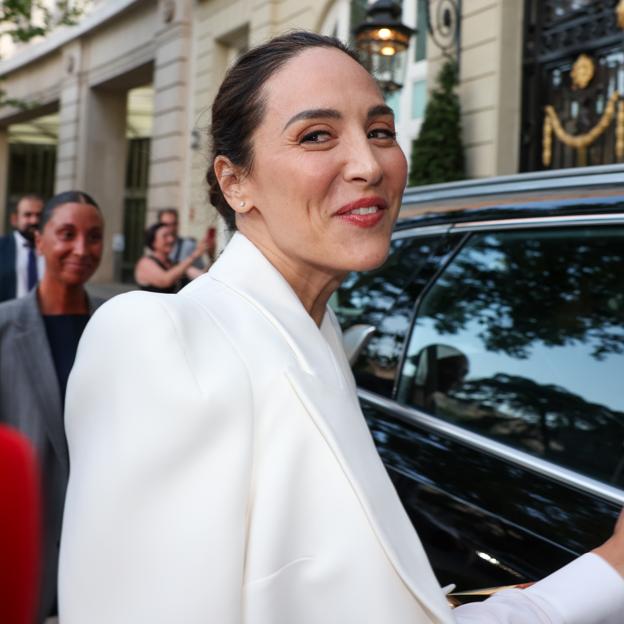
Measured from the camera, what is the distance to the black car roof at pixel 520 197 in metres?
2.01

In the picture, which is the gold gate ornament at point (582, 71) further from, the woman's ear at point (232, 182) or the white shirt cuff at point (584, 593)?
the white shirt cuff at point (584, 593)

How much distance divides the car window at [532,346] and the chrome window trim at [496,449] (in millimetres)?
28

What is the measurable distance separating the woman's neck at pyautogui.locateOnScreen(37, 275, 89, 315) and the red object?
2828 mm

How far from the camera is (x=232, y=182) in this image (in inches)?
62.1

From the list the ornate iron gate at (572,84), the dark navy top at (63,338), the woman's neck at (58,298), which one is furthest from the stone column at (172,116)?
the dark navy top at (63,338)

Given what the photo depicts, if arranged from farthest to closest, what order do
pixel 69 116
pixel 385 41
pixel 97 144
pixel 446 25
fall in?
pixel 69 116 < pixel 97 144 < pixel 446 25 < pixel 385 41

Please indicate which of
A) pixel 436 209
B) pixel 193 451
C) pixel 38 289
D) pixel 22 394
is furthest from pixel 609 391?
pixel 38 289

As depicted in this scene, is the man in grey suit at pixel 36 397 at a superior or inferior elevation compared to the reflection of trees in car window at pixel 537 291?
inferior

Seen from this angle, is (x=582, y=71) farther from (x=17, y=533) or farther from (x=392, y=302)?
(x=17, y=533)

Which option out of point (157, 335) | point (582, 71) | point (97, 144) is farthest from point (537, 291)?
point (97, 144)

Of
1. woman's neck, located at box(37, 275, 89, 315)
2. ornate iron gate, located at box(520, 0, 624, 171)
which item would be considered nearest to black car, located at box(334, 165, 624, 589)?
woman's neck, located at box(37, 275, 89, 315)

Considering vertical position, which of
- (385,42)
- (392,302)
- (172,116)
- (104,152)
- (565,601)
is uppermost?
(104,152)

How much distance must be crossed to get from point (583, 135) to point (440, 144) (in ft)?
5.64

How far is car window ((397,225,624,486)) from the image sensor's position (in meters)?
2.04
